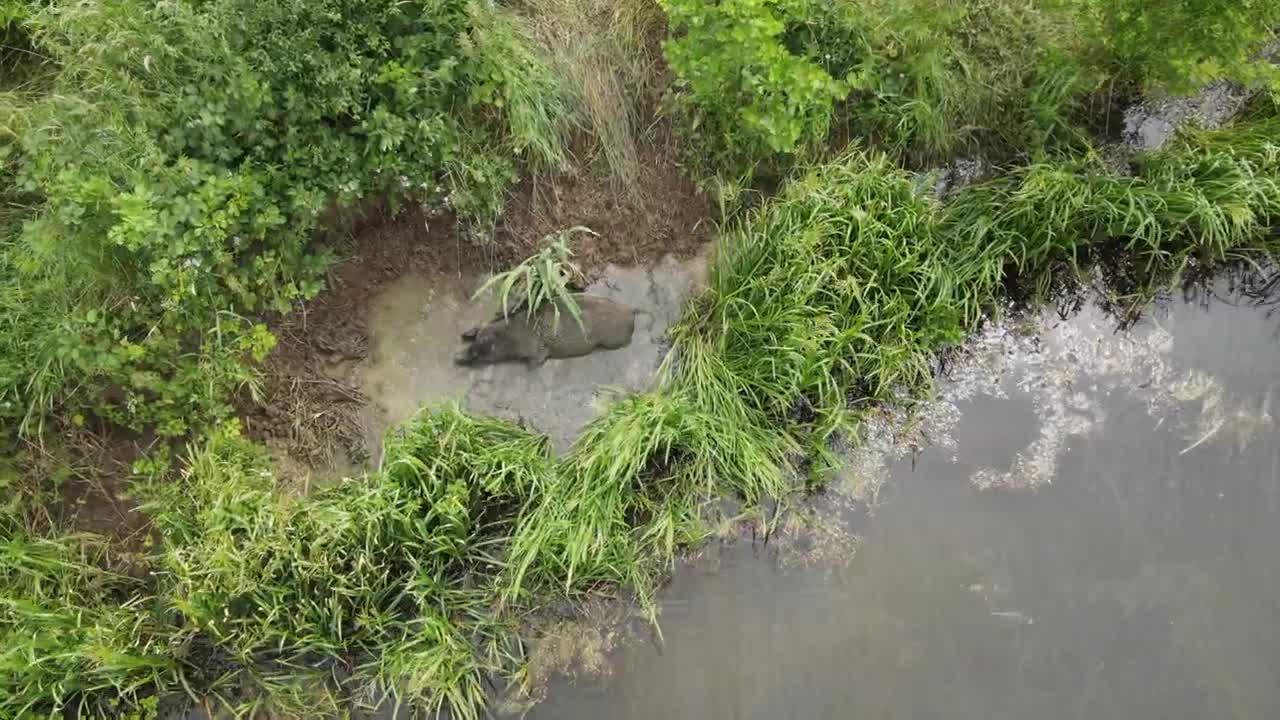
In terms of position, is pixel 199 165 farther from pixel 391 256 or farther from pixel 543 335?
pixel 543 335

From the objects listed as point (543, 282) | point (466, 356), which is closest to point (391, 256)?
point (466, 356)

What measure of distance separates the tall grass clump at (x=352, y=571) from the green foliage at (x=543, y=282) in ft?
2.05

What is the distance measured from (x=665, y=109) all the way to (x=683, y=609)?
2290 mm

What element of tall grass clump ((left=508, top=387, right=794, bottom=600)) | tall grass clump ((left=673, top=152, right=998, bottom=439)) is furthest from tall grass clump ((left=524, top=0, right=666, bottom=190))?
tall grass clump ((left=508, top=387, right=794, bottom=600))

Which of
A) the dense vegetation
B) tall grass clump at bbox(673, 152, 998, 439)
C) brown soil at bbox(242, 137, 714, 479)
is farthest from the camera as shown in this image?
brown soil at bbox(242, 137, 714, 479)

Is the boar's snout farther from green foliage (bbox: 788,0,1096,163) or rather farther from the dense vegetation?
green foliage (bbox: 788,0,1096,163)

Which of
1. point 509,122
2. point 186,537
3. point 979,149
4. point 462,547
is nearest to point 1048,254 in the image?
point 979,149

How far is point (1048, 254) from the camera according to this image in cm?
348

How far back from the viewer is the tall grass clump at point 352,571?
2.93 metres

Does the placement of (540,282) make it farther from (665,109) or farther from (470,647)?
(470,647)

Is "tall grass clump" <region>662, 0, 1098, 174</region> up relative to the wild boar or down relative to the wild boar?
up

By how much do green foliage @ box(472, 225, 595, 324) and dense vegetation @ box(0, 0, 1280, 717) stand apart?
0.03 meters

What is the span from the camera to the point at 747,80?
3.13 meters

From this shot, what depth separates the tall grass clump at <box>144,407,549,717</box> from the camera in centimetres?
293
